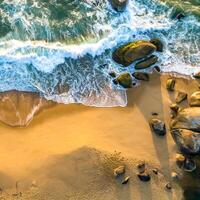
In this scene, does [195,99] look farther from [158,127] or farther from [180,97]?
[158,127]

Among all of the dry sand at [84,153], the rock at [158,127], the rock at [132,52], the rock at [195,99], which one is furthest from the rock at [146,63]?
the rock at [158,127]

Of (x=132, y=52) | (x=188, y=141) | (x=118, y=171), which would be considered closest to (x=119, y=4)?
(x=132, y=52)

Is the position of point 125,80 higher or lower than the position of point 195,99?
lower

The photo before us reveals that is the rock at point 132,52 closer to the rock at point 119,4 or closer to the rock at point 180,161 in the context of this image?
the rock at point 119,4

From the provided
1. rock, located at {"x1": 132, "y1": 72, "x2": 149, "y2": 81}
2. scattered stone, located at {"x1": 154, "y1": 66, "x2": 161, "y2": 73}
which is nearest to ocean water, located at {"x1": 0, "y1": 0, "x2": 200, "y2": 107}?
scattered stone, located at {"x1": 154, "y1": 66, "x2": 161, "y2": 73}

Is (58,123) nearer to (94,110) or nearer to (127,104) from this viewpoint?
(94,110)

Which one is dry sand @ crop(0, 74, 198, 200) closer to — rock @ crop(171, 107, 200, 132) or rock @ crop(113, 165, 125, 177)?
rock @ crop(113, 165, 125, 177)
